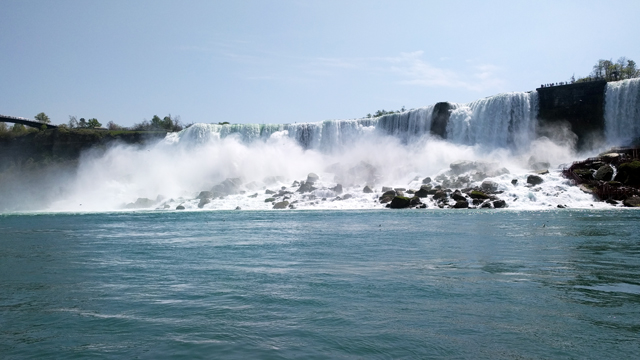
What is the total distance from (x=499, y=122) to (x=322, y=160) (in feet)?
50.9

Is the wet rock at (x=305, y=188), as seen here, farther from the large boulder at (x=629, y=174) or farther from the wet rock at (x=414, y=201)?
the large boulder at (x=629, y=174)

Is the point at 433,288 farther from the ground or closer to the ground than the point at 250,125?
closer to the ground

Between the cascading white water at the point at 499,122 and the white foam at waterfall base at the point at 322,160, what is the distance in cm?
8

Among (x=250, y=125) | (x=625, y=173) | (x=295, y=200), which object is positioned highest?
(x=250, y=125)

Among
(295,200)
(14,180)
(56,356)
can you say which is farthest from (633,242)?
(14,180)

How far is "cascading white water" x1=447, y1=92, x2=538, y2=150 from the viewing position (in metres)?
38.5

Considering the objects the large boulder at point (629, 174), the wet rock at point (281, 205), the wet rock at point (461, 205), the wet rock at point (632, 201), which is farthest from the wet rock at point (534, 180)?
the wet rock at point (281, 205)

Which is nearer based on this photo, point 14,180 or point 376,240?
point 376,240

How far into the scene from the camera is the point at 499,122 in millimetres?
39406

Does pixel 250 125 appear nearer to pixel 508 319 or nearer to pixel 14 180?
pixel 14 180

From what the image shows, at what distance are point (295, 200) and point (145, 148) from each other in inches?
1062

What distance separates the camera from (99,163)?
51875 millimetres

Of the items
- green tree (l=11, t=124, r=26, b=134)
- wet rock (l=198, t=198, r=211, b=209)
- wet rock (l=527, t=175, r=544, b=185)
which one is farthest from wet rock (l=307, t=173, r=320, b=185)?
green tree (l=11, t=124, r=26, b=134)

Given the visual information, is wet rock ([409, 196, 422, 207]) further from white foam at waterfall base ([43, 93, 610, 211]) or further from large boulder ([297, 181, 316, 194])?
large boulder ([297, 181, 316, 194])
